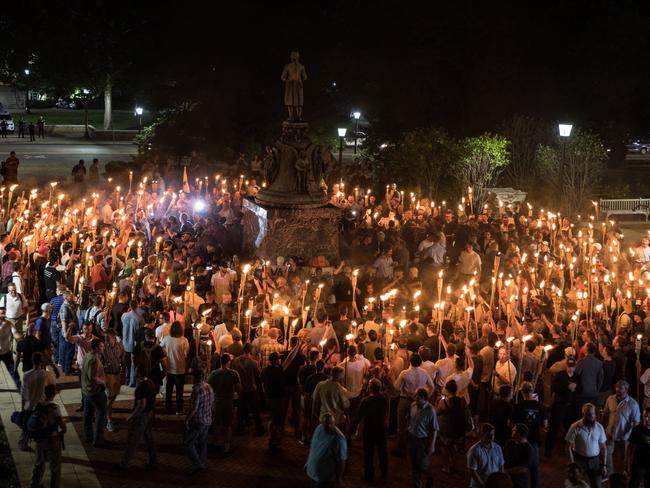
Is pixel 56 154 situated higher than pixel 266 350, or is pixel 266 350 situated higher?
pixel 56 154

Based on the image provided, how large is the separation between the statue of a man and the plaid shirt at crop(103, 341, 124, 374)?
9.85 metres

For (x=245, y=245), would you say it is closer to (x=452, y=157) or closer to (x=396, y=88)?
(x=452, y=157)

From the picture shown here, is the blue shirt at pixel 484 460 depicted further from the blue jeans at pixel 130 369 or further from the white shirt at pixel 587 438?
the blue jeans at pixel 130 369

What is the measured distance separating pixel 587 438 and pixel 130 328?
7057 mm

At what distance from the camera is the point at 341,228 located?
73.9 ft

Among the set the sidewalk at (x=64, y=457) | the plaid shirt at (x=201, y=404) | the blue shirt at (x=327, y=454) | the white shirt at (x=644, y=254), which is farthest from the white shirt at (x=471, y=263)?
the blue shirt at (x=327, y=454)

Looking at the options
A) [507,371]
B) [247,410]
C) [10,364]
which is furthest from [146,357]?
[507,371]

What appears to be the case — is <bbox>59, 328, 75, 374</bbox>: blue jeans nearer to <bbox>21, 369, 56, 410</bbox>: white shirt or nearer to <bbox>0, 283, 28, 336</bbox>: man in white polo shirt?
<bbox>0, 283, 28, 336</bbox>: man in white polo shirt

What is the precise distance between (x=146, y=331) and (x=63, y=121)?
2594 inches

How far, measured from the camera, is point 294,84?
2156 centimetres

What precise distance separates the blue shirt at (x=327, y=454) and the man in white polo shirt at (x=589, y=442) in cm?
290

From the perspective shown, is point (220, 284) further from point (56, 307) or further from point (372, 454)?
point (372, 454)

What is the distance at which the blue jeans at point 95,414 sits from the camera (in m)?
12.4

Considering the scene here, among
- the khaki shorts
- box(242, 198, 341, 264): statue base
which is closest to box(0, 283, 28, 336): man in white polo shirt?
the khaki shorts
